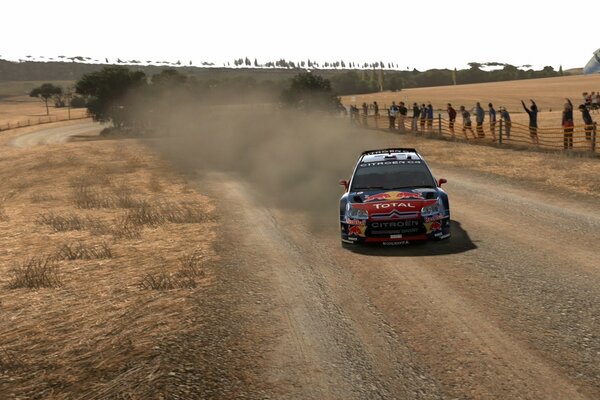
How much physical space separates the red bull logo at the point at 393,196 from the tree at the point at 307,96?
4667 cm

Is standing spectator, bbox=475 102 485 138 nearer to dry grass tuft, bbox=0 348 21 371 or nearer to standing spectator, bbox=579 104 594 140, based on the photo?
standing spectator, bbox=579 104 594 140

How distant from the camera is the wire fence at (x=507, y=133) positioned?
922 inches

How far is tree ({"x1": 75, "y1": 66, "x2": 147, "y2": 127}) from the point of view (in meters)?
58.0

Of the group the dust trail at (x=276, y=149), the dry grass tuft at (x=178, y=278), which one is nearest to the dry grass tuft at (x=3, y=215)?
the dust trail at (x=276, y=149)

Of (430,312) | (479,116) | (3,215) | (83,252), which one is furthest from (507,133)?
(430,312)

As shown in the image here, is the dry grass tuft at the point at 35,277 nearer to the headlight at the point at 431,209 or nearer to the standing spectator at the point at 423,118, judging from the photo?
the headlight at the point at 431,209

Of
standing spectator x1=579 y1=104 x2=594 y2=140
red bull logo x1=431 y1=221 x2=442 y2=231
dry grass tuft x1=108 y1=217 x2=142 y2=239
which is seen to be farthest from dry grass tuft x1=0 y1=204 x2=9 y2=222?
standing spectator x1=579 y1=104 x2=594 y2=140

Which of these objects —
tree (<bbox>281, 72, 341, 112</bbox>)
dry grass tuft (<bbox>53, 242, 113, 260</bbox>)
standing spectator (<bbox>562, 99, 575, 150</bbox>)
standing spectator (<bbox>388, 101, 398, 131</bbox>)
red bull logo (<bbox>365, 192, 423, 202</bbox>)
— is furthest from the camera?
tree (<bbox>281, 72, 341, 112</bbox>)

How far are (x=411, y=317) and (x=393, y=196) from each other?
13.1 feet

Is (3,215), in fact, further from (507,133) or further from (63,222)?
(507,133)

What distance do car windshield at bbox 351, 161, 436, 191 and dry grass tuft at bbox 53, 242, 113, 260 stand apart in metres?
5.18

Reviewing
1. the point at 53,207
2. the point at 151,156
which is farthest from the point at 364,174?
the point at 151,156

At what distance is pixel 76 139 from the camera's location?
55.9 meters

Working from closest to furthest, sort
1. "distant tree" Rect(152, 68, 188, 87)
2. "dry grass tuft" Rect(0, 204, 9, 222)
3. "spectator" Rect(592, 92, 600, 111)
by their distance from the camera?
1. "dry grass tuft" Rect(0, 204, 9, 222)
2. "spectator" Rect(592, 92, 600, 111)
3. "distant tree" Rect(152, 68, 188, 87)
